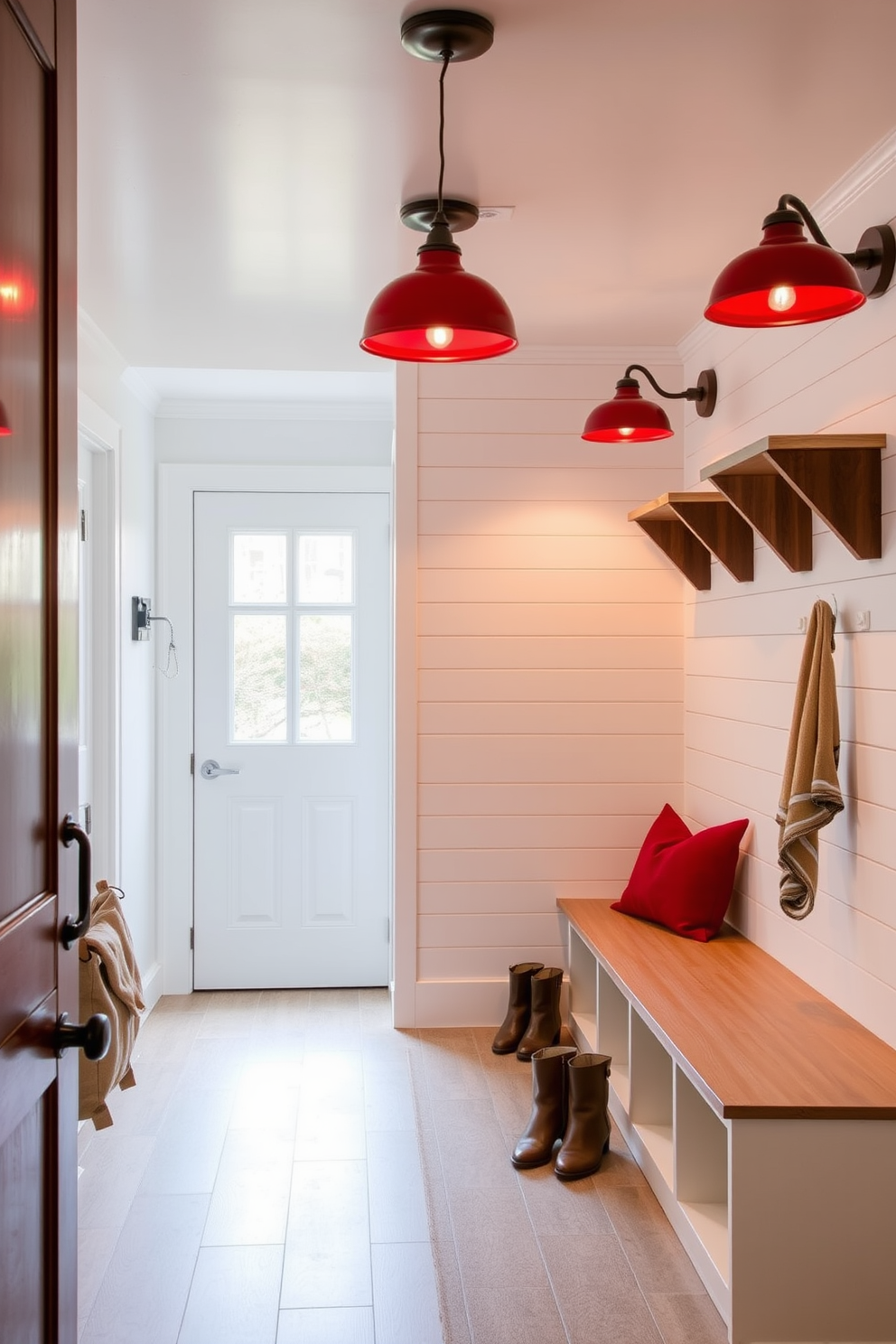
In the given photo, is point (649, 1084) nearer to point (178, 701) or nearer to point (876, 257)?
point (876, 257)

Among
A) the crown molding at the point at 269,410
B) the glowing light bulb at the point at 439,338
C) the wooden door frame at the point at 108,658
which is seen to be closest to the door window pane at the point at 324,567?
the crown molding at the point at 269,410

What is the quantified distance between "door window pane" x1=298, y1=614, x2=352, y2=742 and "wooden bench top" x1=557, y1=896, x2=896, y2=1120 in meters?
1.67

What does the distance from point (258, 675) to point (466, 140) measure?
2.82 metres

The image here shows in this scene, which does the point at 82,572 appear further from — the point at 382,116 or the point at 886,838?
the point at 886,838

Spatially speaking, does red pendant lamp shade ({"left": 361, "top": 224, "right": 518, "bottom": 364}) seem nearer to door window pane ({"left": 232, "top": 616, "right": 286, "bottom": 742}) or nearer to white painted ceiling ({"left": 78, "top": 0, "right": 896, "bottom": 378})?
white painted ceiling ({"left": 78, "top": 0, "right": 896, "bottom": 378})

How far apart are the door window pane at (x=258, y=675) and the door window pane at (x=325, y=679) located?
0.09 m

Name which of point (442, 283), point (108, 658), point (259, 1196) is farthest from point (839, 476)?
point (108, 658)

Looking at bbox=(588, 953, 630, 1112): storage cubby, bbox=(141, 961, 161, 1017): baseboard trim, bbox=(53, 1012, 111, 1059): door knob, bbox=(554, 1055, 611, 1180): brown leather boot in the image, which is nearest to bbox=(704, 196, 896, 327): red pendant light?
bbox=(53, 1012, 111, 1059): door knob

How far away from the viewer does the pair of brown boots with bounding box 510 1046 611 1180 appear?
10.1 feet

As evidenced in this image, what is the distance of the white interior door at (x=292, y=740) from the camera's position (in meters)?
4.86

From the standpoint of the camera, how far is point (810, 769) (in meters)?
2.72

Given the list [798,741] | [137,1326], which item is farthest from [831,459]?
[137,1326]

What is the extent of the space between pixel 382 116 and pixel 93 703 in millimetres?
2305

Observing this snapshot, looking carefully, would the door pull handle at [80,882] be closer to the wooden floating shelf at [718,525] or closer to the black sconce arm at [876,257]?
the black sconce arm at [876,257]
